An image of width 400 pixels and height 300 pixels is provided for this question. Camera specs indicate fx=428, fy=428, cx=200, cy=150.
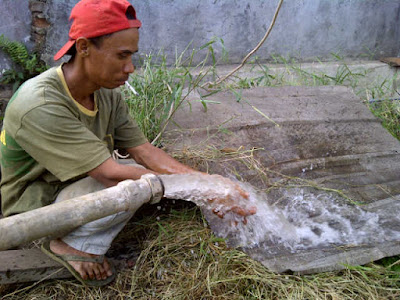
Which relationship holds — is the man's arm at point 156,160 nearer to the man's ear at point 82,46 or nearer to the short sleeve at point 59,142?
the short sleeve at point 59,142

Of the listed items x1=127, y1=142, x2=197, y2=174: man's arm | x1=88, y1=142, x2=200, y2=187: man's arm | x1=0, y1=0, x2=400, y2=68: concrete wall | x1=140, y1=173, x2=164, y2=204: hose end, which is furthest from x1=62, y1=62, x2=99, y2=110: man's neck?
x1=0, y1=0, x2=400, y2=68: concrete wall

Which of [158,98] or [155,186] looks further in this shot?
Result: [158,98]

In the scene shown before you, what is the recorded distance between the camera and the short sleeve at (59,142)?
Result: 1820 millimetres

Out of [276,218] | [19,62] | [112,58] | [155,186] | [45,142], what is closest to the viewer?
[155,186]

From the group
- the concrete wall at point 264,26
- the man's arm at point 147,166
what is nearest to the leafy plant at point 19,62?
the concrete wall at point 264,26

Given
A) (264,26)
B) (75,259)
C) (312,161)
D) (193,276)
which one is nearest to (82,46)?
(75,259)

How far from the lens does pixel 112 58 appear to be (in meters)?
1.95

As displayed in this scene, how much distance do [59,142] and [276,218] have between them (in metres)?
1.20

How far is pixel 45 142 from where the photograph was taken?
1.83m

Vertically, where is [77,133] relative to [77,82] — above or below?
below

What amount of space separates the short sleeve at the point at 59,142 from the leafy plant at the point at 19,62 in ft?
10.5

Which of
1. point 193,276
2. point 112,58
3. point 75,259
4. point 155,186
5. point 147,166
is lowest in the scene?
point 193,276

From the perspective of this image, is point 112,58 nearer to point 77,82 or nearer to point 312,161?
point 77,82

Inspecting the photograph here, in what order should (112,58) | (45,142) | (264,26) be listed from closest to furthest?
(45,142) < (112,58) < (264,26)
